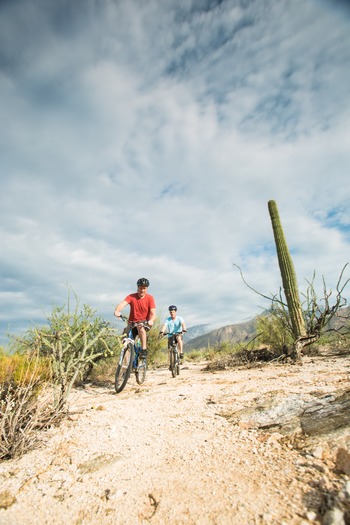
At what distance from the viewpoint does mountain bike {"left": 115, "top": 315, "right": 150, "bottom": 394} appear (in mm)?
5379

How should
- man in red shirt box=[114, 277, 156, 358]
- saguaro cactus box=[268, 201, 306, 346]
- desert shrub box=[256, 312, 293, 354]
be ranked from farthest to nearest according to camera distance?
desert shrub box=[256, 312, 293, 354] → saguaro cactus box=[268, 201, 306, 346] → man in red shirt box=[114, 277, 156, 358]

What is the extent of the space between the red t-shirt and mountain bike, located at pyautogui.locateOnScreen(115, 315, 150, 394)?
0.22 metres

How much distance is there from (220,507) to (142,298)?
5.00 meters

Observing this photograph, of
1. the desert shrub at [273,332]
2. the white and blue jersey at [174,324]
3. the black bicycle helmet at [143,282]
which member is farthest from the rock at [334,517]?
the desert shrub at [273,332]

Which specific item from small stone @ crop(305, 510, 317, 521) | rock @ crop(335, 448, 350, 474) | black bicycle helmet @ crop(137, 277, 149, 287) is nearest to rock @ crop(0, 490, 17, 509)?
small stone @ crop(305, 510, 317, 521)

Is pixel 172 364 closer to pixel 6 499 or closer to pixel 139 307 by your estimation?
pixel 139 307

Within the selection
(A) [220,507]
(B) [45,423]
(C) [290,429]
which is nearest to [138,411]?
(B) [45,423]

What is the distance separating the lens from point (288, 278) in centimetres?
920

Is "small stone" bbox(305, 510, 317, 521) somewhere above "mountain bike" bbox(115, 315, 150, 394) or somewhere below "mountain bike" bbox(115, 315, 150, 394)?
below

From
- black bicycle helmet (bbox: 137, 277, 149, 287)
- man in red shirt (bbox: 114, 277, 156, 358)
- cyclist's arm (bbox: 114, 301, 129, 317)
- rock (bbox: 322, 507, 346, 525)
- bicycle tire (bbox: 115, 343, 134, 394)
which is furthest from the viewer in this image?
black bicycle helmet (bbox: 137, 277, 149, 287)

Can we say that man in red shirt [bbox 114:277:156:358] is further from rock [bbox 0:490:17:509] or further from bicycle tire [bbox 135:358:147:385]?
rock [bbox 0:490:17:509]

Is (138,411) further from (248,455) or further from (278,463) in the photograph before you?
(278,463)

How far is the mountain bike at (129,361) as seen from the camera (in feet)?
17.6

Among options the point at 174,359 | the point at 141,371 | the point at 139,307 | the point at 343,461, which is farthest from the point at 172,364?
the point at 343,461
